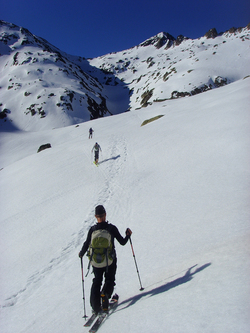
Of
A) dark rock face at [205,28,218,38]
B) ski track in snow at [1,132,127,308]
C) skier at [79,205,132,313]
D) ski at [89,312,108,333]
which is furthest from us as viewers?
dark rock face at [205,28,218,38]

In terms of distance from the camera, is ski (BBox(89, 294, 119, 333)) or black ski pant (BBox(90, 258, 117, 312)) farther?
black ski pant (BBox(90, 258, 117, 312))

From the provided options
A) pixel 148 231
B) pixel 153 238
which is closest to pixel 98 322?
pixel 153 238

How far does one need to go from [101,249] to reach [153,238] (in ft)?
8.76

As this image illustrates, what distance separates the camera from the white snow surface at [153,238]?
2.68 metres

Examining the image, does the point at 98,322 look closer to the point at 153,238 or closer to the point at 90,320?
the point at 90,320

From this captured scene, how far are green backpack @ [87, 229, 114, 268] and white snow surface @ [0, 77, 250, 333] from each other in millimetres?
899

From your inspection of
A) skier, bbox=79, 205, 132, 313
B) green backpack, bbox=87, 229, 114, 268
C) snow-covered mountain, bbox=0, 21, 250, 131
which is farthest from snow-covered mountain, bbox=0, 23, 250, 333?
snow-covered mountain, bbox=0, 21, 250, 131

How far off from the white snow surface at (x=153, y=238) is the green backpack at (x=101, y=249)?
0.90 meters

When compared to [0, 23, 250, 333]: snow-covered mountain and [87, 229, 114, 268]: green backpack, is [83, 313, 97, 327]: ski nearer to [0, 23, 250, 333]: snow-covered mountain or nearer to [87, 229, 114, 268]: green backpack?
[0, 23, 250, 333]: snow-covered mountain

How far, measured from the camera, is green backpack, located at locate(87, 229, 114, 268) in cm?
335

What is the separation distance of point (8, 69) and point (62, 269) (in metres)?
144

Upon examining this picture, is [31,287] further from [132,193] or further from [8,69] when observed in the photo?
[8,69]

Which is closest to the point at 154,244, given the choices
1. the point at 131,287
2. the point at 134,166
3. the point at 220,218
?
the point at 131,287

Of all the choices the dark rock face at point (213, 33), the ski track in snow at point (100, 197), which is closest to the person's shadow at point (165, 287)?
the ski track in snow at point (100, 197)
